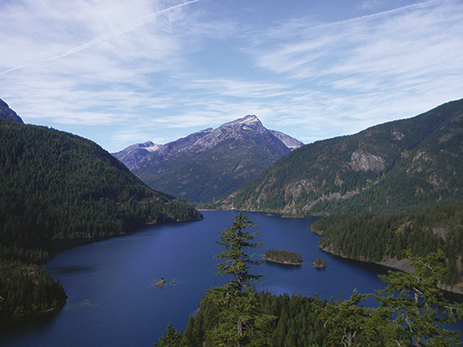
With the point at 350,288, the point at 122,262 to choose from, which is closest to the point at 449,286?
the point at 350,288

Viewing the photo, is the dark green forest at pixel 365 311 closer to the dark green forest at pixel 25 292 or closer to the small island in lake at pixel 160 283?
the dark green forest at pixel 25 292

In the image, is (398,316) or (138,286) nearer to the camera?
(398,316)

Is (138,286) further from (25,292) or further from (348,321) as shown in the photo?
(348,321)

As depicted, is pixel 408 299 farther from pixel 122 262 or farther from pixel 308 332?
pixel 122 262

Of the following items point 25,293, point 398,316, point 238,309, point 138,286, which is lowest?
point 138,286

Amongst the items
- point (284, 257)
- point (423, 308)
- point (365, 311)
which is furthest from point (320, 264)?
point (423, 308)

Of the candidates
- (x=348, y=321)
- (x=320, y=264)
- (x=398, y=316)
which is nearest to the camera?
(x=398, y=316)
